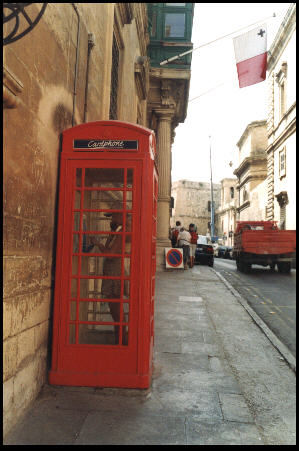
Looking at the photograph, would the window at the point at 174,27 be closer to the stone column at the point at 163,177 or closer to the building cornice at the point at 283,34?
the stone column at the point at 163,177

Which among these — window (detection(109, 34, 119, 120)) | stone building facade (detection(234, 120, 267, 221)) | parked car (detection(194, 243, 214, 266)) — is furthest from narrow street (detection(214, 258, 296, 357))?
stone building facade (detection(234, 120, 267, 221))

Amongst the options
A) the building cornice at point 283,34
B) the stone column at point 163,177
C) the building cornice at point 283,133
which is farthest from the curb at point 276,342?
the building cornice at point 283,34

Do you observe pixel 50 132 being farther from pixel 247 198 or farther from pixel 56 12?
pixel 247 198

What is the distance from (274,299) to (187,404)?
6846mm

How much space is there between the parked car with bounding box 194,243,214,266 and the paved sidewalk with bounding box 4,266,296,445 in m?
13.3

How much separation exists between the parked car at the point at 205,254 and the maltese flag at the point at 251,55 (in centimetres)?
1040

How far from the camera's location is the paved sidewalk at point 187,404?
2926mm

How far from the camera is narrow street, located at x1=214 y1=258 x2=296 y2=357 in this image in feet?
22.2

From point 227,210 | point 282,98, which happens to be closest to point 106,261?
point 282,98

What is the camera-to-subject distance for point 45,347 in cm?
369

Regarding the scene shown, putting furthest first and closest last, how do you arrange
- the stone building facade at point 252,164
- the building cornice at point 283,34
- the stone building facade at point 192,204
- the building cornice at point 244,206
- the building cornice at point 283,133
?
the stone building facade at point 192,204 → the stone building facade at point 252,164 → the building cornice at point 244,206 → the building cornice at point 283,133 → the building cornice at point 283,34

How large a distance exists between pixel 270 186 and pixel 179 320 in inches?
1066

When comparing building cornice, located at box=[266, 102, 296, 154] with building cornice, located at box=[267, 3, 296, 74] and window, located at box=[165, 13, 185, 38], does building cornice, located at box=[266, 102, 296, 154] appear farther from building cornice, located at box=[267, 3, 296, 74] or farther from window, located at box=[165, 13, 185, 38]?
window, located at box=[165, 13, 185, 38]

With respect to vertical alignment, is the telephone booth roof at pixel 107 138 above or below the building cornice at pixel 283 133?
below
